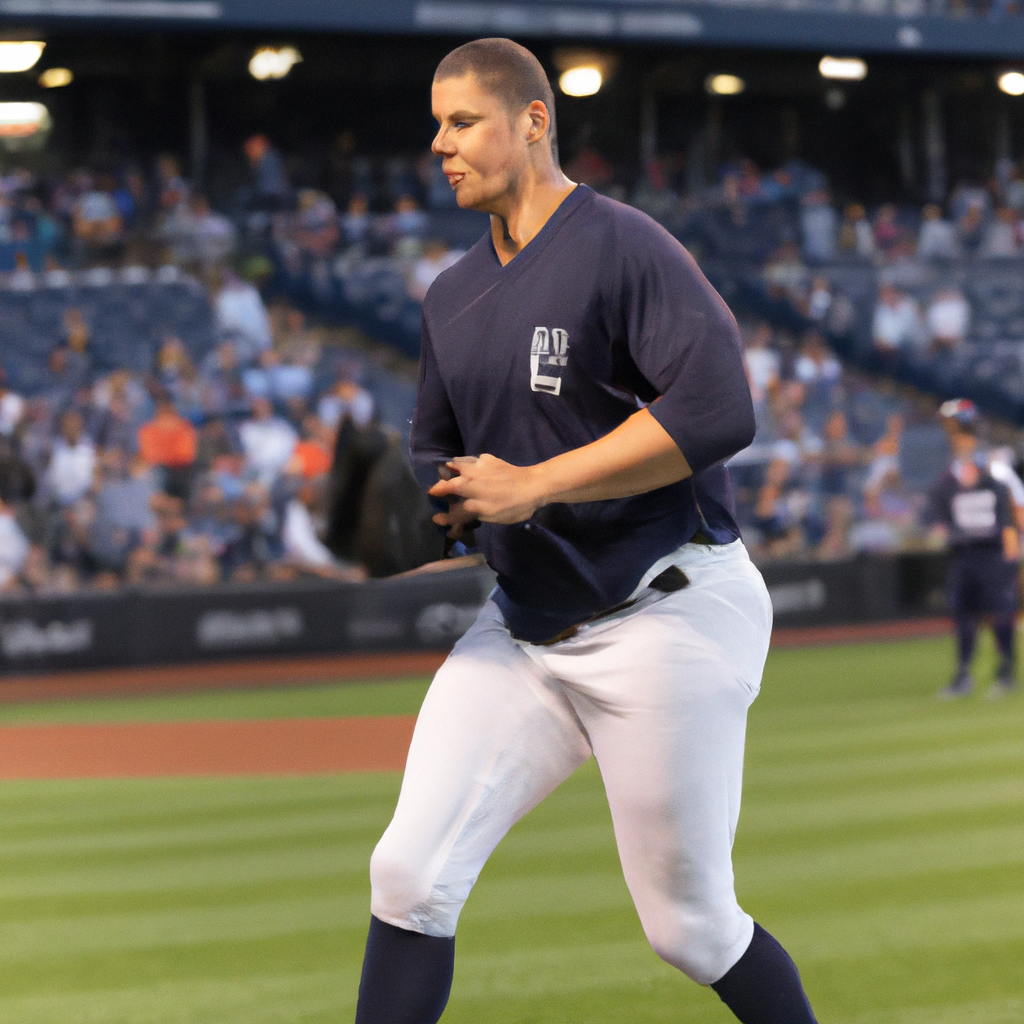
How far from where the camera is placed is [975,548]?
11.2 m

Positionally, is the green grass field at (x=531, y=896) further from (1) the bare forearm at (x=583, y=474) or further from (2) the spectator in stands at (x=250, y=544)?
(2) the spectator in stands at (x=250, y=544)

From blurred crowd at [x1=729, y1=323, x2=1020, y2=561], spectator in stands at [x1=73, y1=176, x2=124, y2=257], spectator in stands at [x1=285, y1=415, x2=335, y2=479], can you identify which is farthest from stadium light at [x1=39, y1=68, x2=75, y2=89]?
blurred crowd at [x1=729, y1=323, x2=1020, y2=561]

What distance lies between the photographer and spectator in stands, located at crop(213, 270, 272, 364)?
16.6 m

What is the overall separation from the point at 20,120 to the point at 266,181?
12.2 feet

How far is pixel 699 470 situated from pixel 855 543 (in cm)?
1346

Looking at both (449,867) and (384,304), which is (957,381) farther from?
(449,867)

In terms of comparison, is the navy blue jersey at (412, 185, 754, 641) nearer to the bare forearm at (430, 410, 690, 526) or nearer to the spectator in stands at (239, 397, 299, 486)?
the bare forearm at (430, 410, 690, 526)

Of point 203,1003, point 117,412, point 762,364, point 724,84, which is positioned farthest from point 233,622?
point 724,84

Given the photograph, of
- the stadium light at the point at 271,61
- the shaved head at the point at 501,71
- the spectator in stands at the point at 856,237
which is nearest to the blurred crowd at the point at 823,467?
the spectator in stands at the point at 856,237

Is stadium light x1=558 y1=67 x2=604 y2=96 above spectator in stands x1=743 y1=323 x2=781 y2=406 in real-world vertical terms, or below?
above

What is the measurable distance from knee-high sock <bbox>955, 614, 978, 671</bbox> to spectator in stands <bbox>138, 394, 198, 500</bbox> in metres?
6.88

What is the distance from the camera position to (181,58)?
22.1m

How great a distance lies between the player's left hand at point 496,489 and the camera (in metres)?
2.70

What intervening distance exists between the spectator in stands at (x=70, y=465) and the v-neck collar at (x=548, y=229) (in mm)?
10926
